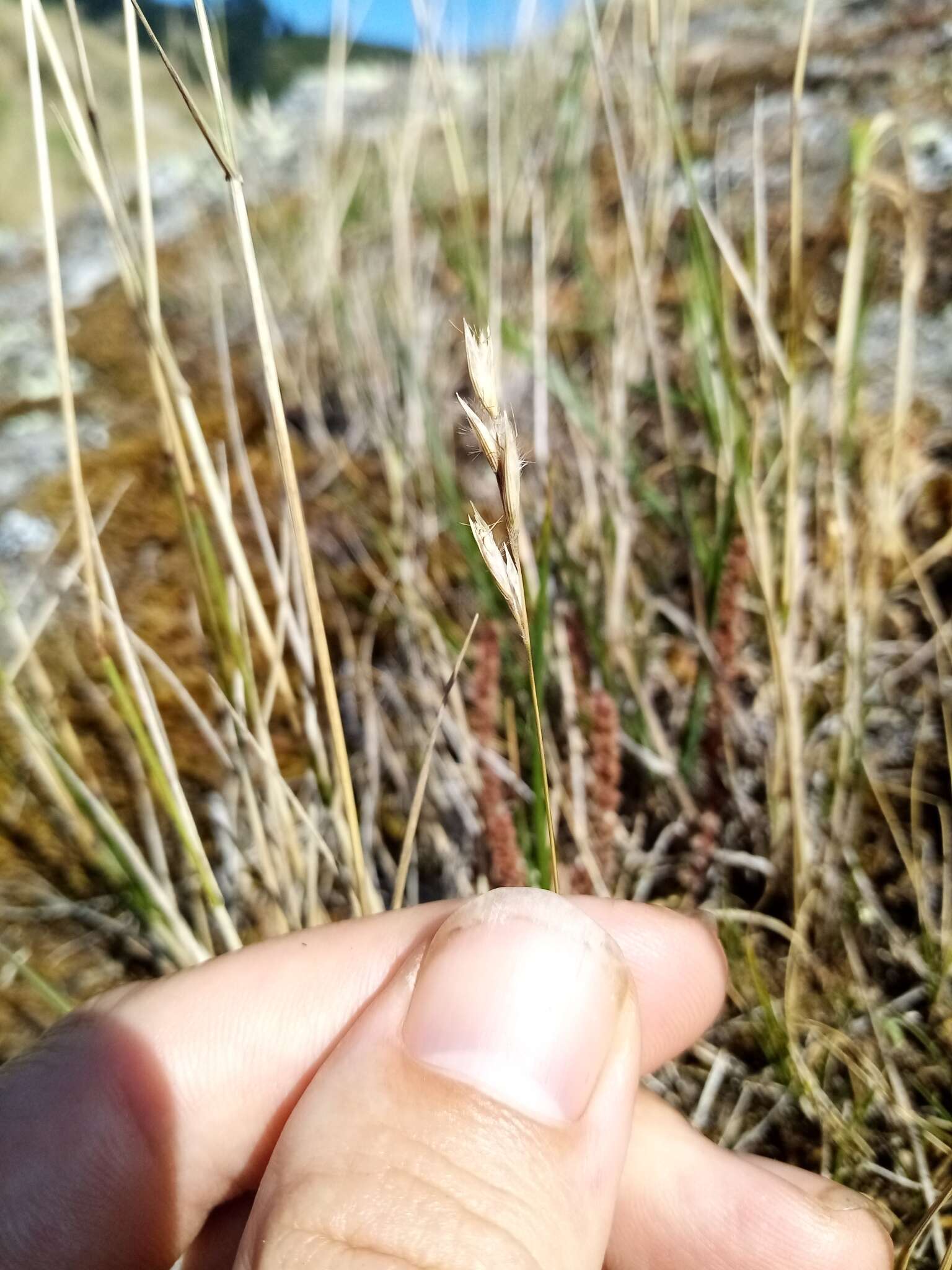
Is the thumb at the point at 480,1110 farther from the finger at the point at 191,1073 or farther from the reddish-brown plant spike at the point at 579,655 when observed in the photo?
the reddish-brown plant spike at the point at 579,655

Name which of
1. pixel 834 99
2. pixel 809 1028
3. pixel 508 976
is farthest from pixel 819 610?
pixel 834 99

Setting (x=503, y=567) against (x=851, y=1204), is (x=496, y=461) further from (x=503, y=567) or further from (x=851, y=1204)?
(x=851, y=1204)

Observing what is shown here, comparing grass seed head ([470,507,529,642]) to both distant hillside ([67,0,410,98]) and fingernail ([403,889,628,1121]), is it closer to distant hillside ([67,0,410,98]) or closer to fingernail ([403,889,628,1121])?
fingernail ([403,889,628,1121])

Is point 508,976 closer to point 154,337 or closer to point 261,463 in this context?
point 154,337

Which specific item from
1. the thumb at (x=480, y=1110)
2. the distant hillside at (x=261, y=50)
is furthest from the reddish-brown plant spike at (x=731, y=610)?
the distant hillside at (x=261, y=50)

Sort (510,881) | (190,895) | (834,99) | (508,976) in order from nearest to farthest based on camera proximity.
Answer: (508,976), (510,881), (190,895), (834,99)
